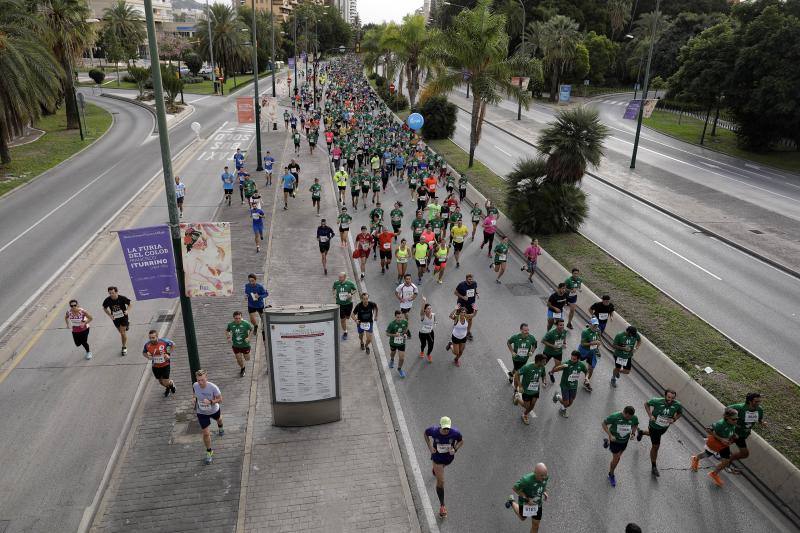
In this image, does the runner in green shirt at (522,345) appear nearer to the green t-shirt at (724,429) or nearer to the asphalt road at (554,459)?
the asphalt road at (554,459)

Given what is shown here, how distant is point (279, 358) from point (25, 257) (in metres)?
13.1

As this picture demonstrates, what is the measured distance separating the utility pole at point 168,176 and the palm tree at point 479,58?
23528 millimetres

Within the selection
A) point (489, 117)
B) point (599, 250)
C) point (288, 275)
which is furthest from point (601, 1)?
point (288, 275)

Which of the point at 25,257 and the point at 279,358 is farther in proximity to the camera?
the point at 25,257

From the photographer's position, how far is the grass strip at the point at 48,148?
2786 cm

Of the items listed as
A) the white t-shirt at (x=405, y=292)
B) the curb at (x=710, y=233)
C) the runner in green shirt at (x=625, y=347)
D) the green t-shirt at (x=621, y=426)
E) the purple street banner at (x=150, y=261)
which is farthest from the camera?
the curb at (x=710, y=233)

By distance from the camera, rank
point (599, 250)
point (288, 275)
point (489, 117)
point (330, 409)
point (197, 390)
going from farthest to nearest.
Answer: point (489, 117), point (599, 250), point (288, 275), point (330, 409), point (197, 390)

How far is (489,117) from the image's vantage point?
53125 millimetres

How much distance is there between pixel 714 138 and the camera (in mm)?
44750

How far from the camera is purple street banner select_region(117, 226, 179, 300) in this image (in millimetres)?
8664

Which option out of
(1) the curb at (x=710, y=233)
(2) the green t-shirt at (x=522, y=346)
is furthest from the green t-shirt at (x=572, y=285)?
(1) the curb at (x=710, y=233)

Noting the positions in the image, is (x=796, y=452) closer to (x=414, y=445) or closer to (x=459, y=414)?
(x=459, y=414)

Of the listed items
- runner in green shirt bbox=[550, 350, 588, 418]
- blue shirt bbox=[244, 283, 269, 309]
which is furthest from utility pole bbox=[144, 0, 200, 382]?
runner in green shirt bbox=[550, 350, 588, 418]

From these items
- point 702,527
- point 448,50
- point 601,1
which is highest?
point 601,1
